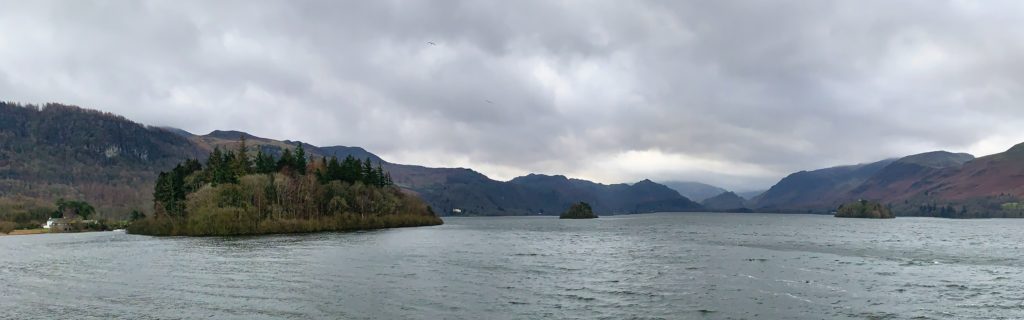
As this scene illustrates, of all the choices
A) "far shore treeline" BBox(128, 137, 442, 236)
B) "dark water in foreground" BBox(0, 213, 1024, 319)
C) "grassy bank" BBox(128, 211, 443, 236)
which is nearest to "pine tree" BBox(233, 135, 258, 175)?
"far shore treeline" BBox(128, 137, 442, 236)

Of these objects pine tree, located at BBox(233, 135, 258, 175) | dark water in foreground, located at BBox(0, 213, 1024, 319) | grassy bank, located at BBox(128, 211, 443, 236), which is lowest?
dark water in foreground, located at BBox(0, 213, 1024, 319)

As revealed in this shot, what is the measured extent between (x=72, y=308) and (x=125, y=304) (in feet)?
11.2

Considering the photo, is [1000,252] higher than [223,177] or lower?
lower

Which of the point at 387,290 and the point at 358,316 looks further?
the point at 387,290

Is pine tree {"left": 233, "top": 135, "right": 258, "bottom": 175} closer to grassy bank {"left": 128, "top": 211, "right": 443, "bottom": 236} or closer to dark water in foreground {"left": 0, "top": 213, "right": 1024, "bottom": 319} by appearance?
grassy bank {"left": 128, "top": 211, "right": 443, "bottom": 236}

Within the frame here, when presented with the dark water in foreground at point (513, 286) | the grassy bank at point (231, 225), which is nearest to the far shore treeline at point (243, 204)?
the grassy bank at point (231, 225)

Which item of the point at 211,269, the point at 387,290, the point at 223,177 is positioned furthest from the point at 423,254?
the point at 223,177

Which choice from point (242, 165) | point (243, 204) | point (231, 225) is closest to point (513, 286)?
point (231, 225)

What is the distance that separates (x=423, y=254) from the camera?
92750 millimetres

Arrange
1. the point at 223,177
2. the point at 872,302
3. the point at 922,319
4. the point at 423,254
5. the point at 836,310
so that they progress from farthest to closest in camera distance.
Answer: the point at 223,177
the point at 423,254
the point at 872,302
the point at 836,310
the point at 922,319

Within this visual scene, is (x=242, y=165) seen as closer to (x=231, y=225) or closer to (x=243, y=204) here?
(x=243, y=204)

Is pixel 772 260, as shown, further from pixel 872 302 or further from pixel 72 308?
pixel 72 308

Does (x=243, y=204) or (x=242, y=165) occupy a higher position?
(x=242, y=165)

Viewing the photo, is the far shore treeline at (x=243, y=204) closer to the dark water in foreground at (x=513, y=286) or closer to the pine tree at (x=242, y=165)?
the pine tree at (x=242, y=165)
